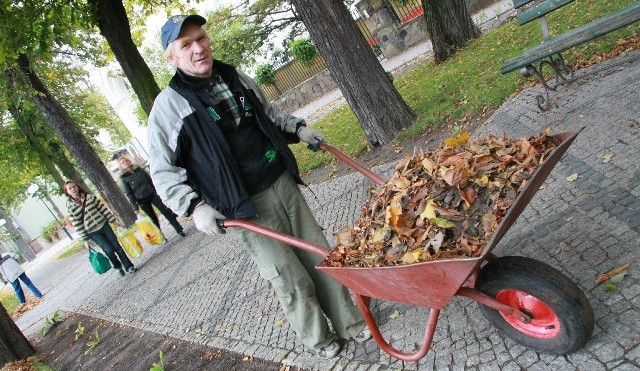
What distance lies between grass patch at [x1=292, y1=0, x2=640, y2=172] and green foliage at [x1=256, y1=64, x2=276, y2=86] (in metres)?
10.1

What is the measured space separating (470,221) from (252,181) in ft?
4.40

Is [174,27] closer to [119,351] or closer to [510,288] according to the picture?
[510,288]

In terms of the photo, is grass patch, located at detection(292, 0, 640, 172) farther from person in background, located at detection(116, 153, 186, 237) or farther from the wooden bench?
person in background, located at detection(116, 153, 186, 237)

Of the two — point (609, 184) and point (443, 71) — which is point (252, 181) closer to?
point (609, 184)

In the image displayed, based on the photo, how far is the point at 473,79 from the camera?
286 inches

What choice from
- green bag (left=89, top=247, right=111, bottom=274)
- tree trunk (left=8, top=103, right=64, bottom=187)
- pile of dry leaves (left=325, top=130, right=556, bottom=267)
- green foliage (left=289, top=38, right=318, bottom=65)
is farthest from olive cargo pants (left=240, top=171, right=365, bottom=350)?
green foliage (left=289, top=38, right=318, bottom=65)

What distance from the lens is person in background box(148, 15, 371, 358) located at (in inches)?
99.9

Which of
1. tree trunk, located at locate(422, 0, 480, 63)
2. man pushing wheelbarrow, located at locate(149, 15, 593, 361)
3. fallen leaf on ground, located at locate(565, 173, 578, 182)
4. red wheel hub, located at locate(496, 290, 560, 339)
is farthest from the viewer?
tree trunk, located at locate(422, 0, 480, 63)

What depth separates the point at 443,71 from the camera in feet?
29.2

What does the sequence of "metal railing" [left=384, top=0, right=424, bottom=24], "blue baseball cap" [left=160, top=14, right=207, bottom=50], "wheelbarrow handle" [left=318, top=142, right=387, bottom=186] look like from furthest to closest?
"metal railing" [left=384, top=0, right=424, bottom=24]
"wheelbarrow handle" [left=318, top=142, right=387, bottom=186]
"blue baseball cap" [left=160, top=14, right=207, bottom=50]

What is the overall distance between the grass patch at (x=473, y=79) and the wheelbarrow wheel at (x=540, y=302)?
414 centimetres

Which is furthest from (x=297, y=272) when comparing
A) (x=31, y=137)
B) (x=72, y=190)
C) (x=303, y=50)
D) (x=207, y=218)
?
(x=303, y=50)

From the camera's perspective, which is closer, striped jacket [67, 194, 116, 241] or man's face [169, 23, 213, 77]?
man's face [169, 23, 213, 77]

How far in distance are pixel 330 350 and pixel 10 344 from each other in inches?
213
